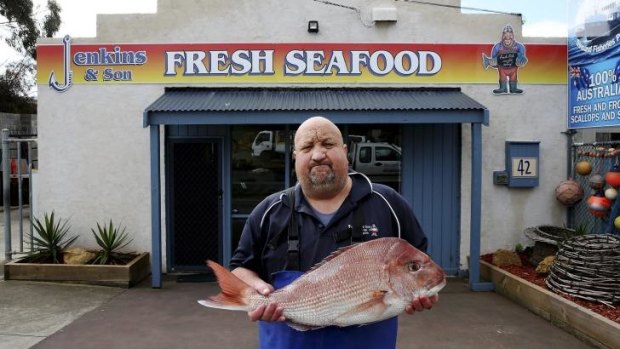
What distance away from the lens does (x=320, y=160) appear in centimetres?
250

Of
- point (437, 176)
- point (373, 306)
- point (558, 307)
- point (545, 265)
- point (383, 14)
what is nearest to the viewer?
point (373, 306)

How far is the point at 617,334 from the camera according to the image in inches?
196

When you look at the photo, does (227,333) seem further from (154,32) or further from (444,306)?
(154,32)

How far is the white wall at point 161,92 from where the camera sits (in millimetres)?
8438

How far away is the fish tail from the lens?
2314 millimetres

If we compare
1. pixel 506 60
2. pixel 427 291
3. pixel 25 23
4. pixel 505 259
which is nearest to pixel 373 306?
pixel 427 291

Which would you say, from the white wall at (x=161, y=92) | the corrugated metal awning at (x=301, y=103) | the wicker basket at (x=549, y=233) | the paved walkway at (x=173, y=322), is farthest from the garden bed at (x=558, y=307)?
the corrugated metal awning at (x=301, y=103)

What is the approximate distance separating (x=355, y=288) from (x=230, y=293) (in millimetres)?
522

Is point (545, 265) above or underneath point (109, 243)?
underneath

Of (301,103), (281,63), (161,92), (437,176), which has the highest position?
(281,63)

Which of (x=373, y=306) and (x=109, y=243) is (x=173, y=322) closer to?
(x=109, y=243)

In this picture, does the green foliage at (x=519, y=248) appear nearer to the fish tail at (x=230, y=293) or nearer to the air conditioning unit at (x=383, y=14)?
the air conditioning unit at (x=383, y=14)

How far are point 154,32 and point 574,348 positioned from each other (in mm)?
6906

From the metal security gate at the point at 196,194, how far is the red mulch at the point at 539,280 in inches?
163
